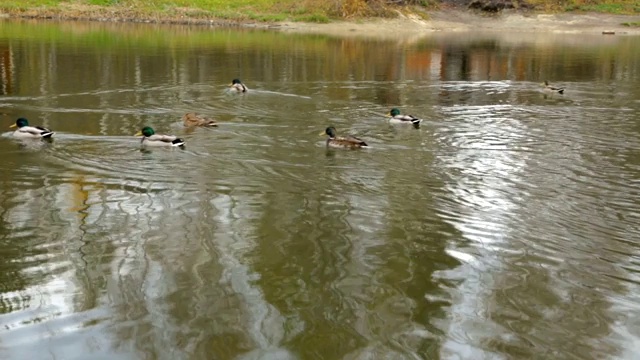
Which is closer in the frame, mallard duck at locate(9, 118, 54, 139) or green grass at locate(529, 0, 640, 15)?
mallard duck at locate(9, 118, 54, 139)

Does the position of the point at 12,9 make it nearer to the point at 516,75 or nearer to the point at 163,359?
the point at 516,75

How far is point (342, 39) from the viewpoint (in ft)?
183

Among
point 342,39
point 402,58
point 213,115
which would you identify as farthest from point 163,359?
point 342,39

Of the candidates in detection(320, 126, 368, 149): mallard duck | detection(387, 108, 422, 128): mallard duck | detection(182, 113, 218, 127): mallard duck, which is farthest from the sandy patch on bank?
detection(320, 126, 368, 149): mallard duck

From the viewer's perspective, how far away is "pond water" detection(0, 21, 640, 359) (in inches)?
321

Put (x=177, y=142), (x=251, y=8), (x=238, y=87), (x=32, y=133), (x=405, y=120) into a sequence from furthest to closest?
(x=251, y=8)
(x=238, y=87)
(x=405, y=120)
(x=32, y=133)
(x=177, y=142)

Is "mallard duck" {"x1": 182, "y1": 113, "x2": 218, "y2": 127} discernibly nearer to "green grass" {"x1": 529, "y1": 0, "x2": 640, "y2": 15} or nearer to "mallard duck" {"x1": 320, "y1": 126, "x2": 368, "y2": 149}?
"mallard duck" {"x1": 320, "y1": 126, "x2": 368, "y2": 149}

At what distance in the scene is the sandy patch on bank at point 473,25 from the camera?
2502 inches

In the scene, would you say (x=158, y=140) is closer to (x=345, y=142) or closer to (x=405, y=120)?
(x=345, y=142)

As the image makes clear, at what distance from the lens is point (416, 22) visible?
66625 millimetres

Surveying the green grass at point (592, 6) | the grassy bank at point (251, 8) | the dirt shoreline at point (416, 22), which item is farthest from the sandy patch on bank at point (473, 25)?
the grassy bank at point (251, 8)

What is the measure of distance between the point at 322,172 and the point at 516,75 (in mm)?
22055

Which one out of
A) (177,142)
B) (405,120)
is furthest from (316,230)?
(405,120)

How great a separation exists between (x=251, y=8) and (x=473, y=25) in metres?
19.8
